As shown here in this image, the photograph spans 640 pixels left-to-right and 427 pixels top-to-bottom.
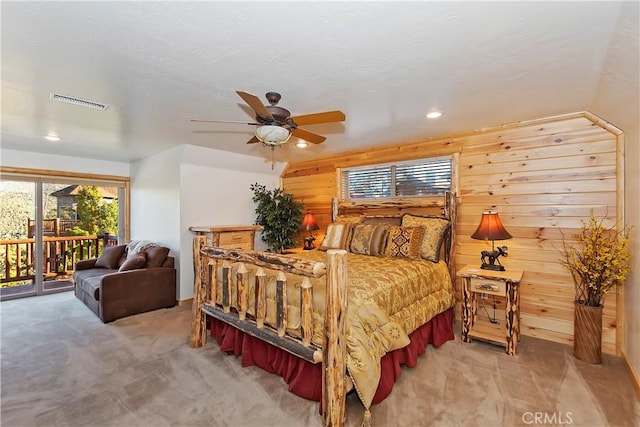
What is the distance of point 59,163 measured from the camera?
4914 millimetres

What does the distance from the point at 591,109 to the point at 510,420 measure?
2719 millimetres

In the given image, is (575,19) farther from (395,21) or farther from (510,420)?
(510,420)

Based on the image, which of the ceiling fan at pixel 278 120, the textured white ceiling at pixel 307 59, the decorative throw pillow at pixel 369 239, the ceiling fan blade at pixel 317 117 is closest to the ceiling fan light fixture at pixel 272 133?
the ceiling fan at pixel 278 120

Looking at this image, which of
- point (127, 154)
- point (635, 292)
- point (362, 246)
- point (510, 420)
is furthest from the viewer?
point (127, 154)

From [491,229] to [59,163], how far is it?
6.47 metres

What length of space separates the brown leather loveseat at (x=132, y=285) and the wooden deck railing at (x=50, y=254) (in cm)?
95

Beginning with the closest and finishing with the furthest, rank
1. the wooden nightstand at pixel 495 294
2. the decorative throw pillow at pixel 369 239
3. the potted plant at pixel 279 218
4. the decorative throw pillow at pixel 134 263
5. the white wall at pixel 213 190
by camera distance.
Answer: the wooden nightstand at pixel 495 294 < the decorative throw pillow at pixel 369 239 < the decorative throw pillow at pixel 134 263 < the white wall at pixel 213 190 < the potted plant at pixel 279 218

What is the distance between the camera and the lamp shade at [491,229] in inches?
115

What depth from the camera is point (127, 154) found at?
4.90 meters

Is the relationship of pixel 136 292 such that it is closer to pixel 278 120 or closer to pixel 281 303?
pixel 281 303

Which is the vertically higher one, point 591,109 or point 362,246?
point 591,109

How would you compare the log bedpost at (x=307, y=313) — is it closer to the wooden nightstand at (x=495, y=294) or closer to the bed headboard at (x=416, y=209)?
the wooden nightstand at (x=495, y=294)

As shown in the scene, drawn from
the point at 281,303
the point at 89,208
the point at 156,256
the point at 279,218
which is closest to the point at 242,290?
the point at 281,303

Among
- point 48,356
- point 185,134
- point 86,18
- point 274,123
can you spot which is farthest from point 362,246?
point 48,356
